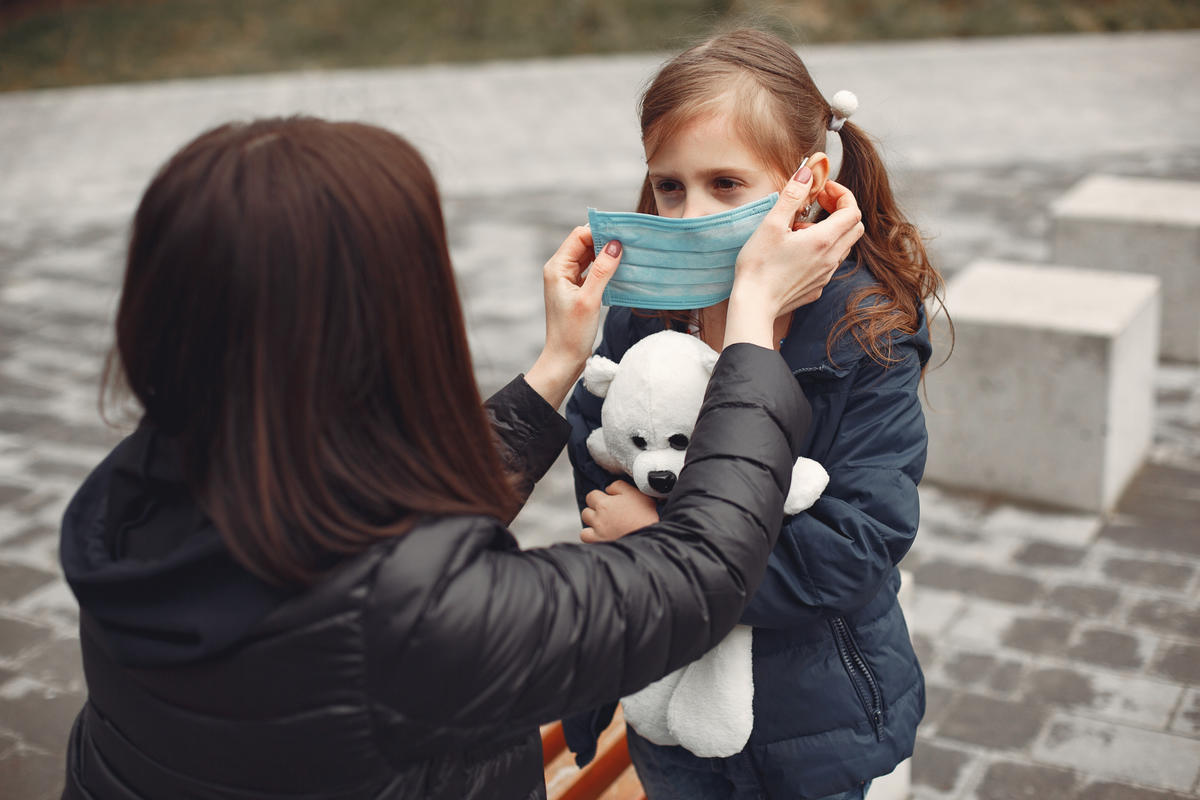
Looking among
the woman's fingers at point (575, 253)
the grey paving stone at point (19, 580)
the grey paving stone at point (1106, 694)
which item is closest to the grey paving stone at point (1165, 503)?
the grey paving stone at point (1106, 694)

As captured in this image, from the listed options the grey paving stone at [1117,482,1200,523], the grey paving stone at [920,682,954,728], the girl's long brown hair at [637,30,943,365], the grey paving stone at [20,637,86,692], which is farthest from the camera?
the grey paving stone at [1117,482,1200,523]

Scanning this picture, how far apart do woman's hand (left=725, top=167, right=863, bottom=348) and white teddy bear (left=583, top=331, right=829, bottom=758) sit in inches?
6.3

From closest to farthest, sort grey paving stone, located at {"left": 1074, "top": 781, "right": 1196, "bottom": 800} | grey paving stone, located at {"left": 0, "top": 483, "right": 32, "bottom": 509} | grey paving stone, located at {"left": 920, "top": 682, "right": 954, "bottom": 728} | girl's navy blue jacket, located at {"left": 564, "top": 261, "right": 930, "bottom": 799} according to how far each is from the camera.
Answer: girl's navy blue jacket, located at {"left": 564, "top": 261, "right": 930, "bottom": 799}, grey paving stone, located at {"left": 1074, "top": 781, "right": 1196, "bottom": 800}, grey paving stone, located at {"left": 920, "top": 682, "right": 954, "bottom": 728}, grey paving stone, located at {"left": 0, "top": 483, "right": 32, "bottom": 509}

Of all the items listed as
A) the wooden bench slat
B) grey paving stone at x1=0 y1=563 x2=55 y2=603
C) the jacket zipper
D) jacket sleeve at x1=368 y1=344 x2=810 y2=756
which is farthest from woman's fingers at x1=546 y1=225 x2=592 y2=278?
grey paving stone at x1=0 y1=563 x2=55 y2=603

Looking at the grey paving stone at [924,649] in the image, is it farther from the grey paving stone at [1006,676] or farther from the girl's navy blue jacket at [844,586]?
the girl's navy blue jacket at [844,586]

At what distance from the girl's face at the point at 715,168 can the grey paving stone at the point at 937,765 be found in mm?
1948

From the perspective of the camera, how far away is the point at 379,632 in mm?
1223

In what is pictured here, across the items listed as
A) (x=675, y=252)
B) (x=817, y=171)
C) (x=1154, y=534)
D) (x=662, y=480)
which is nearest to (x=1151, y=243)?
(x=1154, y=534)

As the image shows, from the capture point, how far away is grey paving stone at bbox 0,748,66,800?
316 centimetres

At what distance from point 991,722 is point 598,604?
2.45 m

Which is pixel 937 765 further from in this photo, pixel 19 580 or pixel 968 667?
pixel 19 580

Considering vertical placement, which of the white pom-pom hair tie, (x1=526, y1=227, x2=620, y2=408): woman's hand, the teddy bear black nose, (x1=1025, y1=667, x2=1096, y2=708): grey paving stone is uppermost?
the white pom-pom hair tie

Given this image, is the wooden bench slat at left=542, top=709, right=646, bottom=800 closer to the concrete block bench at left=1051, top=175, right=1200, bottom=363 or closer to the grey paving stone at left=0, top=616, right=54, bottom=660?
the grey paving stone at left=0, top=616, right=54, bottom=660

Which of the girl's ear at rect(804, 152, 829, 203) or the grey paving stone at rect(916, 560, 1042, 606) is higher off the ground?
the girl's ear at rect(804, 152, 829, 203)
